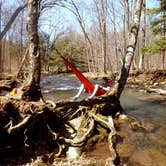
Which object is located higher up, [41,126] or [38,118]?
[38,118]

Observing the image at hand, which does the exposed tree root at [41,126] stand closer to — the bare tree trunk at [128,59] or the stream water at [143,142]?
the stream water at [143,142]

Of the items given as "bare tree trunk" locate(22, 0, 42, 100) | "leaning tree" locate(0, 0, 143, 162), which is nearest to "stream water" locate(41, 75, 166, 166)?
"leaning tree" locate(0, 0, 143, 162)

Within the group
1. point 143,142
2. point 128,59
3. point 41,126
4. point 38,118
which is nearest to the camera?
point 38,118

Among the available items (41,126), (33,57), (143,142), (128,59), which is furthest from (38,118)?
(128,59)

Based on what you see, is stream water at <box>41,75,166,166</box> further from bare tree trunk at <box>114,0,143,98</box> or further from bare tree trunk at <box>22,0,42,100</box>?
bare tree trunk at <box>22,0,42,100</box>

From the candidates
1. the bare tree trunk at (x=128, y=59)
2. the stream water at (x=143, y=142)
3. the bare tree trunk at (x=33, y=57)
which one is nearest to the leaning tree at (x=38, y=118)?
the bare tree trunk at (x=33, y=57)

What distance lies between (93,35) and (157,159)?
37470 millimetres

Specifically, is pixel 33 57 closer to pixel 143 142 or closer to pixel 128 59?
pixel 143 142

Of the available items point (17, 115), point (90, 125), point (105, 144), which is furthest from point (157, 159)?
point (17, 115)

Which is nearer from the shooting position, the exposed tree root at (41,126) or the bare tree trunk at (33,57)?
the exposed tree root at (41,126)

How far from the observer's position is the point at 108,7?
88.9 feet

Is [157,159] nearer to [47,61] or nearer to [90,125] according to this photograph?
[90,125]

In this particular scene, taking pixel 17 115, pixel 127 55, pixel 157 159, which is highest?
pixel 127 55

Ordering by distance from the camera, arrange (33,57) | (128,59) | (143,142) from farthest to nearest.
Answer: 1. (128,59)
2. (33,57)
3. (143,142)
